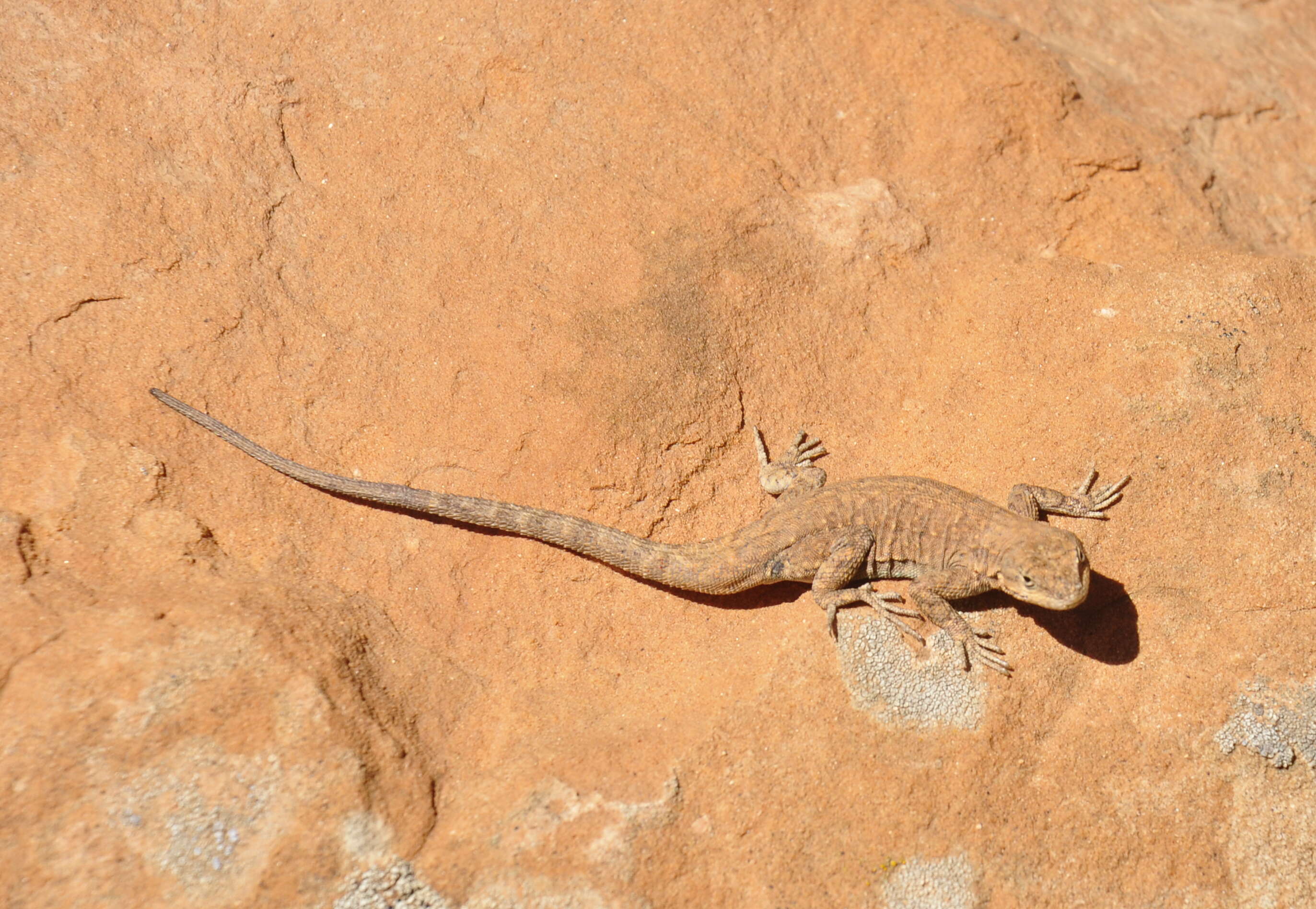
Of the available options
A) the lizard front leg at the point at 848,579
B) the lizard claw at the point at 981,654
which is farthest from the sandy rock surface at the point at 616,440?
the lizard front leg at the point at 848,579

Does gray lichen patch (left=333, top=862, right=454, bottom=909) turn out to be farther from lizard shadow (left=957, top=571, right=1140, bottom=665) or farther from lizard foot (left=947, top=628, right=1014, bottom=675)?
lizard shadow (left=957, top=571, right=1140, bottom=665)

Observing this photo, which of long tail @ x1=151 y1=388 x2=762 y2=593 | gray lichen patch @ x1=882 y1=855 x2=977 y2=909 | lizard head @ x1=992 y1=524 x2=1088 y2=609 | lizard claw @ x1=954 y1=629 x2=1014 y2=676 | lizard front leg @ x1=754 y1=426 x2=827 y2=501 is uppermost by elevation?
long tail @ x1=151 y1=388 x2=762 y2=593

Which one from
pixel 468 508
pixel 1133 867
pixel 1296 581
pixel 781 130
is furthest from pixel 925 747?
pixel 781 130

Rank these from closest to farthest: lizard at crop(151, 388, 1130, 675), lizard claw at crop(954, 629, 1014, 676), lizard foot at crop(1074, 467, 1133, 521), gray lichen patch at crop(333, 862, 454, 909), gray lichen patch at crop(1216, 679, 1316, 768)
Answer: gray lichen patch at crop(333, 862, 454, 909) < gray lichen patch at crop(1216, 679, 1316, 768) < lizard claw at crop(954, 629, 1014, 676) < lizard at crop(151, 388, 1130, 675) < lizard foot at crop(1074, 467, 1133, 521)

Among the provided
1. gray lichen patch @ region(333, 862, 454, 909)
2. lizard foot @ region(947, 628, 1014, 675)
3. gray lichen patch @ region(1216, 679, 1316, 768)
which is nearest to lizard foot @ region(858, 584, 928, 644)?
lizard foot @ region(947, 628, 1014, 675)

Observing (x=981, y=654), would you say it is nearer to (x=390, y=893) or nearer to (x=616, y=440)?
(x=616, y=440)

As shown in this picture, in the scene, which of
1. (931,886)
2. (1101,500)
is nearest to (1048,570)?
(1101,500)

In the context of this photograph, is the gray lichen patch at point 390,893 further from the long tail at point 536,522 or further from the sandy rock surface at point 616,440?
the long tail at point 536,522

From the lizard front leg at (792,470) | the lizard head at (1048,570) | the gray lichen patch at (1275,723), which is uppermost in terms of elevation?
the lizard front leg at (792,470)

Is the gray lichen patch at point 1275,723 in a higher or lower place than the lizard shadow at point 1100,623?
lower
